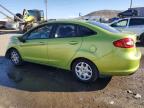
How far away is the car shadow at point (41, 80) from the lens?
22.0 ft

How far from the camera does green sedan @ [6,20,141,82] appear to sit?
643 centimetres

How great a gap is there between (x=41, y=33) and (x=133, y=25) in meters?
9.00

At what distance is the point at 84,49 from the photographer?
6816mm

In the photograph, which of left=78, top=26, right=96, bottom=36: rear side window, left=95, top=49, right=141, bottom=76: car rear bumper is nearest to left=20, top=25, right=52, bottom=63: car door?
left=78, top=26, right=96, bottom=36: rear side window

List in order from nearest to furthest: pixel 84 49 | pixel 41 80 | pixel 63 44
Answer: pixel 84 49
pixel 63 44
pixel 41 80

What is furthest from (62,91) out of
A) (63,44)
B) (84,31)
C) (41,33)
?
(41,33)

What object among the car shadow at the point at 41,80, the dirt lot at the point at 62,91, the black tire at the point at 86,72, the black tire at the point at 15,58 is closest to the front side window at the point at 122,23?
Result: the dirt lot at the point at 62,91

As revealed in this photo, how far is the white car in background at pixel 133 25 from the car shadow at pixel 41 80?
26.7 feet

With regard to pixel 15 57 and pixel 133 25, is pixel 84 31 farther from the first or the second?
pixel 133 25

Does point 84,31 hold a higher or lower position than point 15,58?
higher

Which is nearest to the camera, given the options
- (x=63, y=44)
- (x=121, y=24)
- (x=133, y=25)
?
(x=63, y=44)

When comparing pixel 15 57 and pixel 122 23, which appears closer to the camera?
pixel 15 57

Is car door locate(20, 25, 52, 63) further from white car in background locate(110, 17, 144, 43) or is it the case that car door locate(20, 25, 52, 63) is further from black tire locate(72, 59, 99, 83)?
white car in background locate(110, 17, 144, 43)

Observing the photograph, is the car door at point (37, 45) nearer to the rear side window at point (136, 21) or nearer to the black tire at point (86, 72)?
the black tire at point (86, 72)
